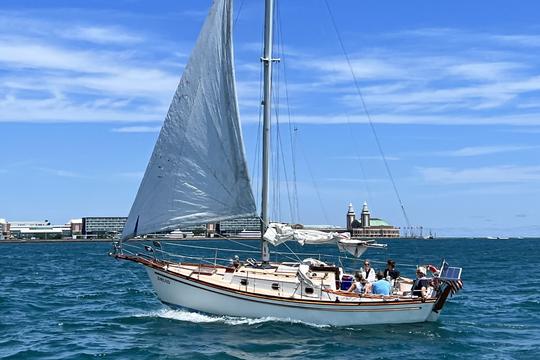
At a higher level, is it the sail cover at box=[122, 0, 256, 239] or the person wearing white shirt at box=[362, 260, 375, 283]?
the sail cover at box=[122, 0, 256, 239]

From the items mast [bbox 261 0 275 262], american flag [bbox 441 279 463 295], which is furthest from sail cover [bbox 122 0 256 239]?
american flag [bbox 441 279 463 295]

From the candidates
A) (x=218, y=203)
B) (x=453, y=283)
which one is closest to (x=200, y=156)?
(x=218, y=203)

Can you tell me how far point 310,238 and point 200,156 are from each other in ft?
17.7

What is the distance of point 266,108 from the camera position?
28734 mm

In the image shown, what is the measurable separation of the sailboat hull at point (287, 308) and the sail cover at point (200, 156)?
2564mm

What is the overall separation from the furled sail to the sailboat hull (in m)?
2.61

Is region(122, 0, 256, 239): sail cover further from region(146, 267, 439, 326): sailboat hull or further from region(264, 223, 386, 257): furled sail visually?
region(146, 267, 439, 326): sailboat hull

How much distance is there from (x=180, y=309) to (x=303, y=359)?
23.7ft

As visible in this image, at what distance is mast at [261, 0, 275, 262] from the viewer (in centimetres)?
2836

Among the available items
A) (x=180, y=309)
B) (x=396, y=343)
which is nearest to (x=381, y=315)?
(x=396, y=343)

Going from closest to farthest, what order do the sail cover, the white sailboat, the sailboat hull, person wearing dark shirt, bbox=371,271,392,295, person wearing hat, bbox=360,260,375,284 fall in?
1. the sailboat hull
2. the white sailboat
3. person wearing dark shirt, bbox=371,271,392,295
4. the sail cover
5. person wearing hat, bbox=360,260,375,284

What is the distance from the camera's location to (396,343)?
25141 millimetres

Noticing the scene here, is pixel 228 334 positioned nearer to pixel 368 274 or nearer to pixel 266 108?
pixel 368 274

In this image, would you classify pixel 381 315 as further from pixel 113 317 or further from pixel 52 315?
pixel 52 315
